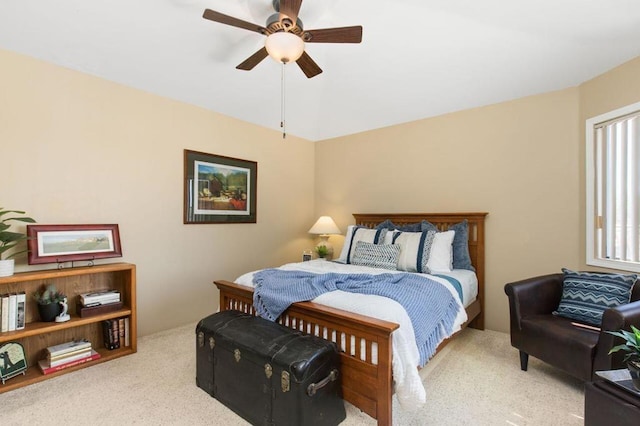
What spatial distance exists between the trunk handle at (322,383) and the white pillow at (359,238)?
6.16 feet

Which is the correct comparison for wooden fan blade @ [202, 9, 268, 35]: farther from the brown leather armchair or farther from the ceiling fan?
Answer: the brown leather armchair

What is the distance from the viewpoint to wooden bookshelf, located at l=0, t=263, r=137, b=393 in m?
2.24

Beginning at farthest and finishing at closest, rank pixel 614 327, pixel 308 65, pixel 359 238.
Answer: pixel 359 238 → pixel 308 65 → pixel 614 327

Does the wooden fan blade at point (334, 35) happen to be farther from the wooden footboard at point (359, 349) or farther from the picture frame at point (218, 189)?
the picture frame at point (218, 189)

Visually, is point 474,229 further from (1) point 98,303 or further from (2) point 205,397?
(1) point 98,303

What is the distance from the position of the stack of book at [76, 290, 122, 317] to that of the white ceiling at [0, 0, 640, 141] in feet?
6.57

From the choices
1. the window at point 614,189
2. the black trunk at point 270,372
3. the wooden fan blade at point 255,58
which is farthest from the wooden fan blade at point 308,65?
the window at point 614,189

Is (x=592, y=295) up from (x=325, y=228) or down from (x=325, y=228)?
down

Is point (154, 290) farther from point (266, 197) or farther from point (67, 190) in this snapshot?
point (266, 197)

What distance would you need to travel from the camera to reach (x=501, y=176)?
3293 millimetres

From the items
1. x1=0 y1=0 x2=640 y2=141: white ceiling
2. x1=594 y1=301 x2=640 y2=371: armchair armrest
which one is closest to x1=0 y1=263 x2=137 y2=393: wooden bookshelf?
x1=0 y1=0 x2=640 y2=141: white ceiling

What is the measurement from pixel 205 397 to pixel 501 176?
3436 millimetres

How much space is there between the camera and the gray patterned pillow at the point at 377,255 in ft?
10.5

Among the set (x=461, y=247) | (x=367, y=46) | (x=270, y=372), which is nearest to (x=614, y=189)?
(x=461, y=247)
